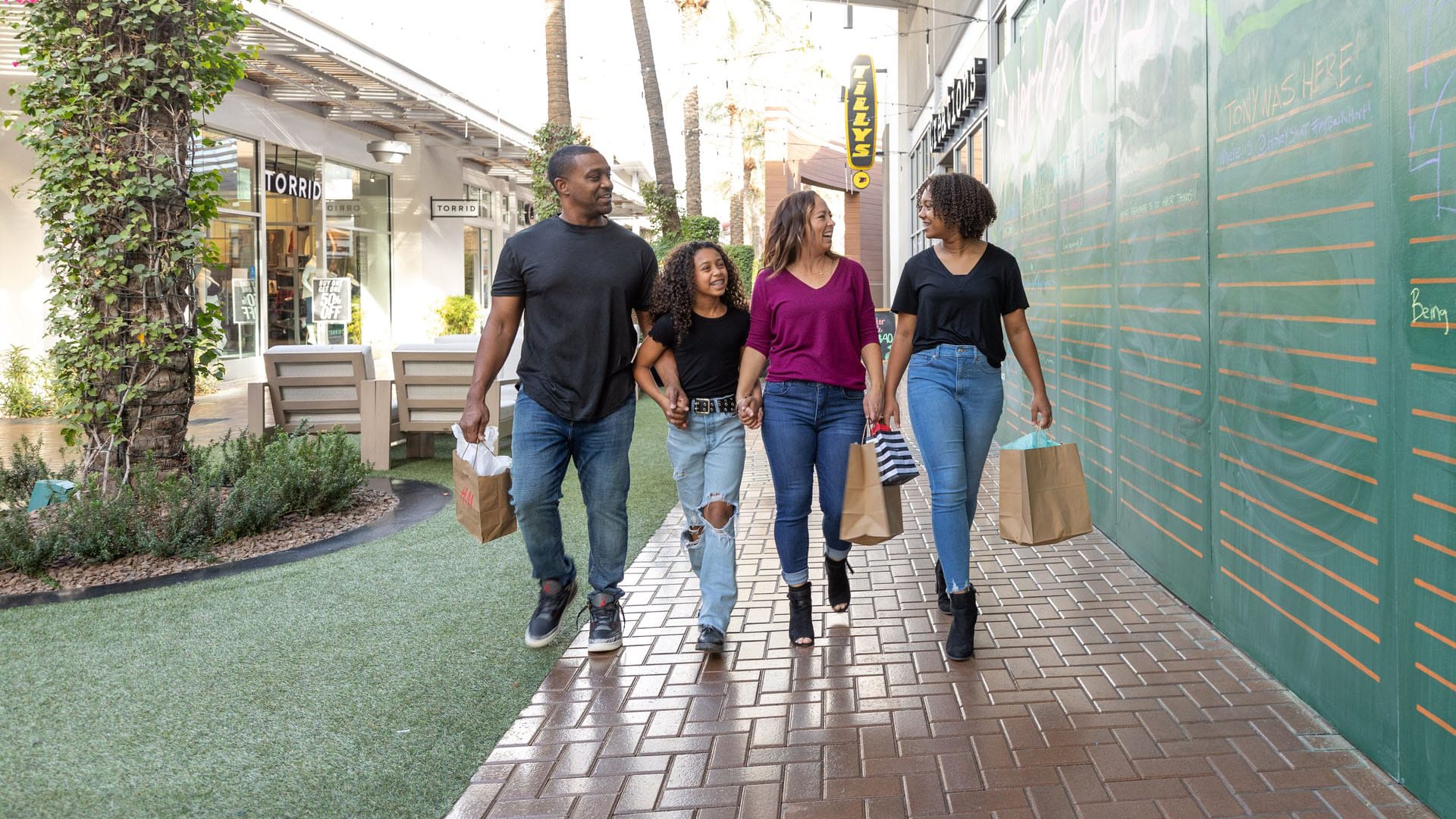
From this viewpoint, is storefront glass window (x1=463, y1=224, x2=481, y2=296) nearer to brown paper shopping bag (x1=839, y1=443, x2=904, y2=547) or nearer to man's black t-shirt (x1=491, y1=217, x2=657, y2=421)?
man's black t-shirt (x1=491, y1=217, x2=657, y2=421)

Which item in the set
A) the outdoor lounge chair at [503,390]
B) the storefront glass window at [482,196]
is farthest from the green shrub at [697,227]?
the outdoor lounge chair at [503,390]

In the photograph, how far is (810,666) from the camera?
4.44 m

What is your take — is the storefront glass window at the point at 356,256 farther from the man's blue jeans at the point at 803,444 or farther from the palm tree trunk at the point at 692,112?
the man's blue jeans at the point at 803,444

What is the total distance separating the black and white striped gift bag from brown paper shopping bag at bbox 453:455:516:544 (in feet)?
4.53

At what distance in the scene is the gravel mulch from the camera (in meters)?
5.77

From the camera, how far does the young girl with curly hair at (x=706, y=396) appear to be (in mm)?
4402

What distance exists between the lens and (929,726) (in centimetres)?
376

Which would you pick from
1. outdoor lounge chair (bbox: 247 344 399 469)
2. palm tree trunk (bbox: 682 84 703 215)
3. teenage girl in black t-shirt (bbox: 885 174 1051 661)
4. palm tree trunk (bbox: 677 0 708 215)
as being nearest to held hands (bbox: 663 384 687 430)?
teenage girl in black t-shirt (bbox: 885 174 1051 661)

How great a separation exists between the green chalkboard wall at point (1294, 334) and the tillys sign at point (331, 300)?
1658 cm

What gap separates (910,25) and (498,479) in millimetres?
19709

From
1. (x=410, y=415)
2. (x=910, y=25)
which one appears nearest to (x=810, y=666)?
(x=410, y=415)

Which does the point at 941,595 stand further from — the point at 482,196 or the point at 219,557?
the point at 482,196

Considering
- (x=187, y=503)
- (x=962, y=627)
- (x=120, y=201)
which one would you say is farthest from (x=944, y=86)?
(x=962, y=627)

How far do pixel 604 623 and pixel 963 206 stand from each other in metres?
2.08
